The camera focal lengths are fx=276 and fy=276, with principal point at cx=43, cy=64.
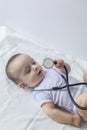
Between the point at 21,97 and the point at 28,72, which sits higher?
the point at 28,72

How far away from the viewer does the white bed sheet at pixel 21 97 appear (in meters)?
1.12

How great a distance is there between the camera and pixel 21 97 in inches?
48.5

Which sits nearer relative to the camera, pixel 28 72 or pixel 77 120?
pixel 77 120

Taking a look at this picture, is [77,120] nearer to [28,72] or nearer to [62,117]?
[62,117]

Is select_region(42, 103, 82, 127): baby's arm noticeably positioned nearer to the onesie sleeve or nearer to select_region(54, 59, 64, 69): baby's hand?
the onesie sleeve

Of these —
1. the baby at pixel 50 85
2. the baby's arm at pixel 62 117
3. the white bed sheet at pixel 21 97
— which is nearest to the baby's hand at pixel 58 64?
the baby at pixel 50 85

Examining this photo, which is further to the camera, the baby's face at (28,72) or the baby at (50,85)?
the baby's face at (28,72)

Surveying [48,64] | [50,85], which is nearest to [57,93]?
[50,85]

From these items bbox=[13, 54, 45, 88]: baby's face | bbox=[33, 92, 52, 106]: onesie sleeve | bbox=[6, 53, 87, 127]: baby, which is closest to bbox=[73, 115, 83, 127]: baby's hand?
bbox=[6, 53, 87, 127]: baby

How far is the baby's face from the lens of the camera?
4.00 ft

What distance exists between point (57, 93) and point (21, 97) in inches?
6.6

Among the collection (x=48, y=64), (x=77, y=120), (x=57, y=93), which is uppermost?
(x=48, y=64)

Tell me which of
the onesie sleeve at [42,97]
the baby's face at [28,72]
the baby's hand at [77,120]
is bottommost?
the baby's hand at [77,120]

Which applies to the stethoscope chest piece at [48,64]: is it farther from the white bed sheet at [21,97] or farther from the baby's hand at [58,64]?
the white bed sheet at [21,97]
